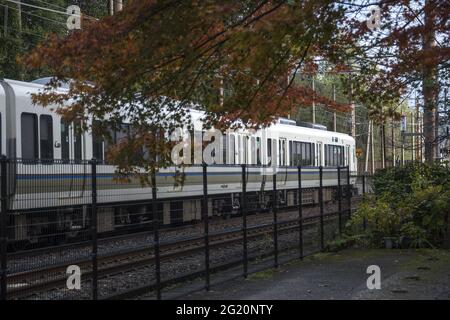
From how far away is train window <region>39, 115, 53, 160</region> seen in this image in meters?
14.1

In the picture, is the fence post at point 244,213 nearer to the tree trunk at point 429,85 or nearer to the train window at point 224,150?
the tree trunk at point 429,85

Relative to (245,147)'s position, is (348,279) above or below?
below

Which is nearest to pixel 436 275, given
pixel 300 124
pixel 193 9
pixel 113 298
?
pixel 113 298

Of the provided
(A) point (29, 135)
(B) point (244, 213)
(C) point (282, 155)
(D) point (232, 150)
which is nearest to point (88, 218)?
(B) point (244, 213)

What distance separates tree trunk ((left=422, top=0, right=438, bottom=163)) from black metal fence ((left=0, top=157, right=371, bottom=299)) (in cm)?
250

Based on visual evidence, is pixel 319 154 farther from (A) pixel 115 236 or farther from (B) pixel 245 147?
(A) pixel 115 236

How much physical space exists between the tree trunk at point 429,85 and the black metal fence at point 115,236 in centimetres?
250

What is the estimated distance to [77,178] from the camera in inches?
520

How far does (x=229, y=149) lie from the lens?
21609 mm

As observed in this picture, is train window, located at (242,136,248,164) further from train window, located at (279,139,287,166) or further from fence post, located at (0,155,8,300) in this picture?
fence post, located at (0,155,8,300)

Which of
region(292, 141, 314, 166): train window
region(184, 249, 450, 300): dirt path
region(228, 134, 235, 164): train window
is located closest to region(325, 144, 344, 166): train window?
region(292, 141, 314, 166): train window

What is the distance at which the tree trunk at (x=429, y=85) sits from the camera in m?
9.47

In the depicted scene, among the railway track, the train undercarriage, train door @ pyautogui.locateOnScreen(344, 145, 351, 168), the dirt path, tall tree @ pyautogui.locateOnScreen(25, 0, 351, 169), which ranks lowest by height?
the dirt path

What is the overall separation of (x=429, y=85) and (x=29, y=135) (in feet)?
28.0
